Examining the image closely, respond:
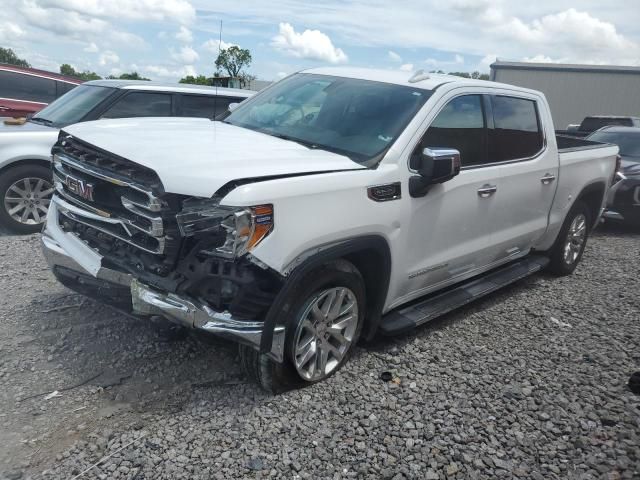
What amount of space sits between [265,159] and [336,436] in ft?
5.05

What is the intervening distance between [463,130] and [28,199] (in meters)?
4.79

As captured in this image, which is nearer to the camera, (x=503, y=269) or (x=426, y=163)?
(x=426, y=163)

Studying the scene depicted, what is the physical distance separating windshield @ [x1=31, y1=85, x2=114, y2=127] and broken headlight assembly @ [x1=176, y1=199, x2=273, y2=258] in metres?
4.40

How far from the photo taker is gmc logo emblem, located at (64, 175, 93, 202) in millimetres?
3316

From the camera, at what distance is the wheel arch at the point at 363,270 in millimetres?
2908

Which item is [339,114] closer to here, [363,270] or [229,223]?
[363,270]

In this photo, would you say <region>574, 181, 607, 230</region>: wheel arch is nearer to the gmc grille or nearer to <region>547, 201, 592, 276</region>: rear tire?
<region>547, 201, 592, 276</region>: rear tire

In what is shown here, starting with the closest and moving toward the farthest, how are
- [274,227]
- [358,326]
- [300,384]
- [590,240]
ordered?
1. [274,227]
2. [300,384]
3. [358,326]
4. [590,240]

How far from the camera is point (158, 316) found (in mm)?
2988

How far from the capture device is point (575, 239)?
20.3 feet

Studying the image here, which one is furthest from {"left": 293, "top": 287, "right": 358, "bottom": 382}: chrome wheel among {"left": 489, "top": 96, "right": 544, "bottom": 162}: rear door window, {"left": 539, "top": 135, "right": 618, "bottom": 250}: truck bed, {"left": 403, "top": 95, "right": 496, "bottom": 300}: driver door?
{"left": 539, "top": 135, "right": 618, "bottom": 250}: truck bed

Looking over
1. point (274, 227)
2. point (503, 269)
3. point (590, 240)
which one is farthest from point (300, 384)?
point (590, 240)

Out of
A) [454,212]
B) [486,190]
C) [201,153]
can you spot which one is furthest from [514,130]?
[201,153]

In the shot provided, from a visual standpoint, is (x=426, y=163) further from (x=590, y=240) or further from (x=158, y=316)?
(x=590, y=240)
